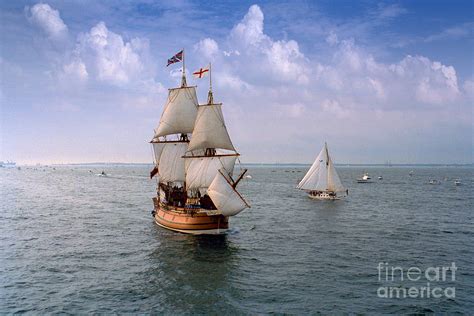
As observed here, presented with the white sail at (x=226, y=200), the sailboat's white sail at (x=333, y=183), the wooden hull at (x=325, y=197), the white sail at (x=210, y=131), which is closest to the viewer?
the white sail at (x=226, y=200)

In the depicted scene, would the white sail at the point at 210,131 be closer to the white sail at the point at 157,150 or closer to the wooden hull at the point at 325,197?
the white sail at the point at 157,150

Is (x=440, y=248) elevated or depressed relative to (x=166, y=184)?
depressed

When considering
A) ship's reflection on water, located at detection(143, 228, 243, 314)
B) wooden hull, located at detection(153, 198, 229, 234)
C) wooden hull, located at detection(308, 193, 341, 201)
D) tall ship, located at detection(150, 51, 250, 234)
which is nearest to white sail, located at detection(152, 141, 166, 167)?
tall ship, located at detection(150, 51, 250, 234)

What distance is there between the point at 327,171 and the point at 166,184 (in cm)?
4404

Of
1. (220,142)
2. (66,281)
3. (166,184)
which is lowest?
(66,281)

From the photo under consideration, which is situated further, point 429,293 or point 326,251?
point 326,251

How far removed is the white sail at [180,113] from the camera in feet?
200

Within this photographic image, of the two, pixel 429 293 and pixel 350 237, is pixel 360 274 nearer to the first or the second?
pixel 429 293

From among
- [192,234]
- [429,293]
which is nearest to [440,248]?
[429,293]

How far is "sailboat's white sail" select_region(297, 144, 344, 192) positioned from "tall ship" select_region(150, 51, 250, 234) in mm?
40537

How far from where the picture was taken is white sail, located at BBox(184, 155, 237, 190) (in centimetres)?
5334

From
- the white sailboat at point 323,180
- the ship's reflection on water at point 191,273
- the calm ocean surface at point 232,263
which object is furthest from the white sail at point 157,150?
the white sailboat at point 323,180

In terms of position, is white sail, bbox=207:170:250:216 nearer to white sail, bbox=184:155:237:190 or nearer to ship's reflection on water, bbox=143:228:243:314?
ship's reflection on water, bbox=143:228:243:314

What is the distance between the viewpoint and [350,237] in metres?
Answer: 48.0
